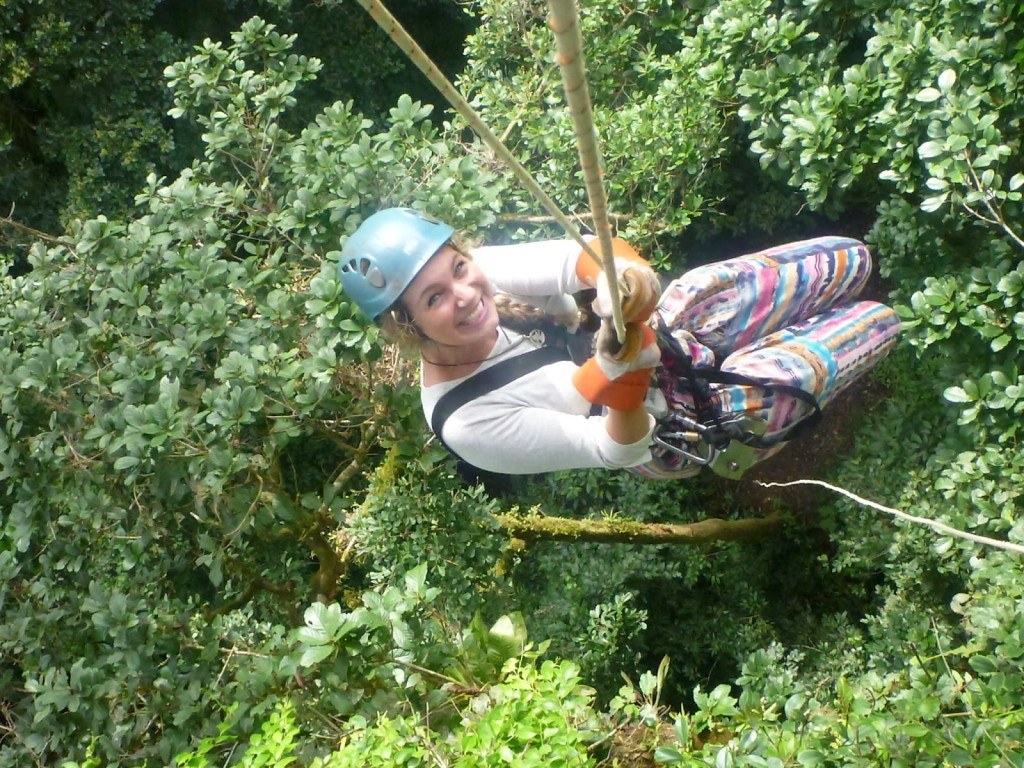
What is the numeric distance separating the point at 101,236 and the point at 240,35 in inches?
38.6

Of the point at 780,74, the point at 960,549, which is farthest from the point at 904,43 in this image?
the point at 960,549

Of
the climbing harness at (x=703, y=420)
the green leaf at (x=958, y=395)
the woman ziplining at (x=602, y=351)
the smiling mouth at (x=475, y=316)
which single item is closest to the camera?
the woman ziplining at (x=602, y=351)

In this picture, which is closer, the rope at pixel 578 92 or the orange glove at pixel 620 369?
the rope at pixel 578 92

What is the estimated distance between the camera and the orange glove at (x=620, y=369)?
5.95ft

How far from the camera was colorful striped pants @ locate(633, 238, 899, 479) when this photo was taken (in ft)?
7.86

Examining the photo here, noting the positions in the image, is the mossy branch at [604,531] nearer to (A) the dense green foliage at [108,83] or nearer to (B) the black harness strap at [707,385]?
(B) the black harness strap at [707,385]

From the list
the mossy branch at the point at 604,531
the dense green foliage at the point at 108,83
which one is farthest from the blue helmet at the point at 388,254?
the dense green foliage at the point at 108,83

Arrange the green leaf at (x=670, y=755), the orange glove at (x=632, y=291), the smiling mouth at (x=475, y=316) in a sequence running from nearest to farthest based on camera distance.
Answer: the orange glove at (x=632, y=291)
the green leaf at (x=670, y=755)
the smiling mouth at (x=475, y=316)

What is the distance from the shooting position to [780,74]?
125 inches

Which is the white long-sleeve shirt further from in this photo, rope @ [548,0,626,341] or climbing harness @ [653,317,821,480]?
rope @ [548,0,626,341]

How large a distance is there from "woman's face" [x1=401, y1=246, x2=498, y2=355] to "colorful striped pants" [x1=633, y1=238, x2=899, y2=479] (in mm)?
570

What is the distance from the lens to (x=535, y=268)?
7.42ft

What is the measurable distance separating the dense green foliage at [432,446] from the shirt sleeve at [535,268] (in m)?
0.48

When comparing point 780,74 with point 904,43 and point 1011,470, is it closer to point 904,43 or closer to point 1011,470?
point 904,43
